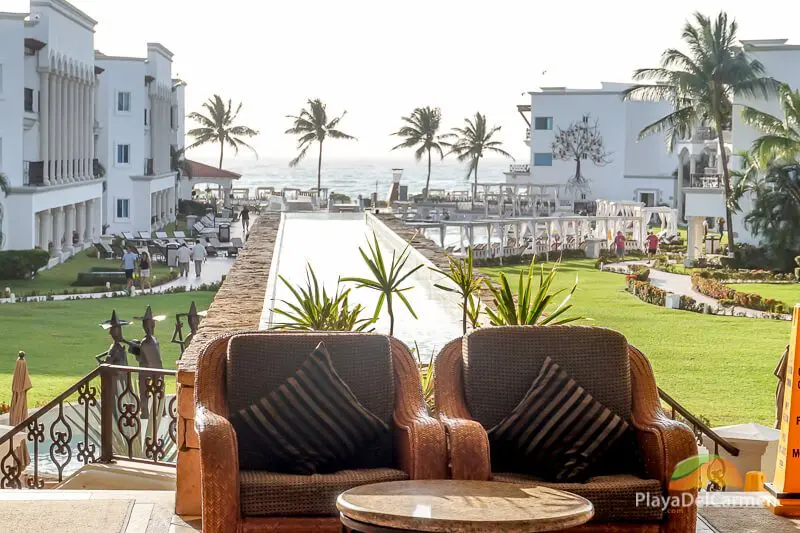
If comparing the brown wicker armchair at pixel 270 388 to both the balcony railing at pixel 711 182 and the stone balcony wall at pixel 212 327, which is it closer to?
the stone balcony wall at pixel 212 327

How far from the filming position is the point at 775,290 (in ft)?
107

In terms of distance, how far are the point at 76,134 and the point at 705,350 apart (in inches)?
1264

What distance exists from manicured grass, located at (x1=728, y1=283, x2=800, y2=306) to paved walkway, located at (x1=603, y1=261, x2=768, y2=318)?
4.48ft

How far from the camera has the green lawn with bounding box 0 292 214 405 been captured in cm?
1952

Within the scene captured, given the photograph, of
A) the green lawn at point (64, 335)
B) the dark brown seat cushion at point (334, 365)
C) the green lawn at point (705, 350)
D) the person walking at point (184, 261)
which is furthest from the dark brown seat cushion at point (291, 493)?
the person walking at point (184, 261)

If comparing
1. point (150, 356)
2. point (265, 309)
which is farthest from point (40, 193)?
point (265, 309)

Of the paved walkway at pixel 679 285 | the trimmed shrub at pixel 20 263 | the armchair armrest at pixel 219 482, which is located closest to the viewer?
the armchair armrest at pixel 219 482

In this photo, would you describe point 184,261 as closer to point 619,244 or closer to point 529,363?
point 619,244

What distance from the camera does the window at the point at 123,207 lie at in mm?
55250

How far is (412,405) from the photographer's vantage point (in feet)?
17.4

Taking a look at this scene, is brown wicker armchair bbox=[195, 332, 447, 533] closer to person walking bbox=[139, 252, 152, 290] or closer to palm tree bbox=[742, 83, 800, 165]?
person walking bbox=[139, 252, 152, 290]

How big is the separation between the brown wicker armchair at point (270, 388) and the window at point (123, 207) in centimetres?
5133

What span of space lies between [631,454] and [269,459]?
5.07 ft

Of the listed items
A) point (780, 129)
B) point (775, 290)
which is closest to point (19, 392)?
point (775, 290)
